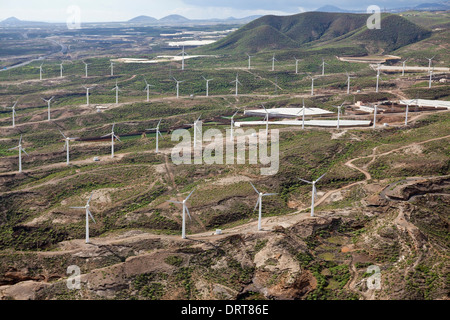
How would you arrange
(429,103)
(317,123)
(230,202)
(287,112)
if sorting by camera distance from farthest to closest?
(287,112)
(429,103)
(317,123)
(230,202)

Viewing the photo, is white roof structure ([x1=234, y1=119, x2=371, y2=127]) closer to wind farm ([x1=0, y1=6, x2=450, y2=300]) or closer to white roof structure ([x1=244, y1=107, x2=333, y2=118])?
wind farm ([x1=0, y1=6, x2=450, y2=300])

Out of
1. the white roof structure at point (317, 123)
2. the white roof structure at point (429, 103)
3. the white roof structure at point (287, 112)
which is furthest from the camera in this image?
the white roof structure at point (287, 112)

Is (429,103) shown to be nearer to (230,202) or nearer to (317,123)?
(317,123)

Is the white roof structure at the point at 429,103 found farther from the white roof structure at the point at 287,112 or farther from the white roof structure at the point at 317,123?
the white roof structure at the point at 317,123

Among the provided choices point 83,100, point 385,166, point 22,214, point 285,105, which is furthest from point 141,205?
point 83,100

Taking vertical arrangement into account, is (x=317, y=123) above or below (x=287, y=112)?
below

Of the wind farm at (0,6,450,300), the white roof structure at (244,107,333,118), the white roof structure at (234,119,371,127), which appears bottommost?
the wind farm at (0,6,450,300)

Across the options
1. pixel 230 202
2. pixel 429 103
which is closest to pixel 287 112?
pixel 429 103

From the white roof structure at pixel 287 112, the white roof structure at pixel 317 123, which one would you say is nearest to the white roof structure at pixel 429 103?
the white roof structure at pixel 287 112

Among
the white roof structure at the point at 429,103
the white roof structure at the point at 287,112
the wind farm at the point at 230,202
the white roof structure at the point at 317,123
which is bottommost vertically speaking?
the wind farm at the point at 230,202

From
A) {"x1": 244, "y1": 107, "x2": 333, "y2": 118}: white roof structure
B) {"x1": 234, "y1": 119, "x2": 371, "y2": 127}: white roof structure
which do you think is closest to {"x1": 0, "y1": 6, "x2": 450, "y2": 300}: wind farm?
{"x1": 244, "y1": 107, "x2": 333, "y2": 118}: white roof structure

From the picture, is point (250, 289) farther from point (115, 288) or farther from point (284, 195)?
point (284, 195)
